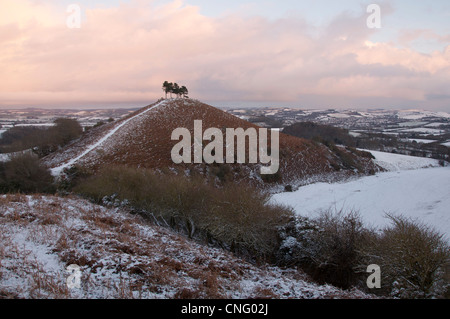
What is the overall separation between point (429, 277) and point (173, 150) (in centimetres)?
4079

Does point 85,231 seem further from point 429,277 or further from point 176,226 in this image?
point 429,277

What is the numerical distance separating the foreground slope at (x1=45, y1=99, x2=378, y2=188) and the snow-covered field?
5001 millimetres

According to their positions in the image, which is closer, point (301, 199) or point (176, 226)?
point (176, 226)

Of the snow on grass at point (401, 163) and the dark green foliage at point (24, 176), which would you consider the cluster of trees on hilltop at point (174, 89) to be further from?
the snow on grass at point (401, 163)

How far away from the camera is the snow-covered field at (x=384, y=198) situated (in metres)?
33.5

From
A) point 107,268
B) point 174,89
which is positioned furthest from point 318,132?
point 107,268

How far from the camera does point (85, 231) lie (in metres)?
11.7

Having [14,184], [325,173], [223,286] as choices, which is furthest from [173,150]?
[223,286]

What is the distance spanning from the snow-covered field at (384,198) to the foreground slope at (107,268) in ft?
59.0
